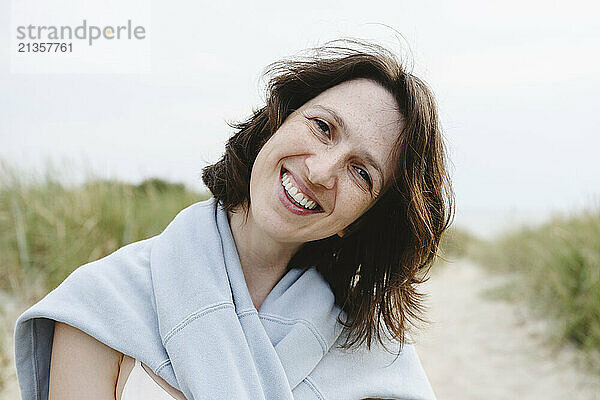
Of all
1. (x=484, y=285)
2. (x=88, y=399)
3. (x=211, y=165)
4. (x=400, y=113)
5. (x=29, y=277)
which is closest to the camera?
(x=88, y=399)

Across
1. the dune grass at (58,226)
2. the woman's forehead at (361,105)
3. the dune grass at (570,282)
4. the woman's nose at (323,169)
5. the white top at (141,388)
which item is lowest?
the dune grass at (570,282)

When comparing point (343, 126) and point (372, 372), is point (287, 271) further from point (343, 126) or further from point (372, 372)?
point (343, 126)

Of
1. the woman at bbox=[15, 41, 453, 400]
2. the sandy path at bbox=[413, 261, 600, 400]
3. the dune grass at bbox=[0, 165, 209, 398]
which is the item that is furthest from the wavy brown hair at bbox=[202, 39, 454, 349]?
the dune grass at bbox=[0, 165, 209, 398]

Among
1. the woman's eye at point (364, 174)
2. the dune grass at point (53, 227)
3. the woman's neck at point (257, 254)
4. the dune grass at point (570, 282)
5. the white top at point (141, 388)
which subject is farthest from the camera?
the dune grass at point (570, 282)

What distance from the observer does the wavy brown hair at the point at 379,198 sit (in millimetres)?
1798

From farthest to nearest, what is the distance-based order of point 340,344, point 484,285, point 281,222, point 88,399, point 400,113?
1. point 484,285
2. point 340,344
3. point 400,113
4. point 281,222
5. point 88,399

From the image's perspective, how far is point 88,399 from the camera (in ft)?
5.12

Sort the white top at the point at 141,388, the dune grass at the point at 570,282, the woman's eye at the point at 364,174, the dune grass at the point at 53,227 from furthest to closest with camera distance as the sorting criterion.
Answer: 1. the dune grass at the point at 570,282
2. the dune grass at the point at 53,227
3. the woman's eye at the point at 364,174
4. the white top at the point at 141,388

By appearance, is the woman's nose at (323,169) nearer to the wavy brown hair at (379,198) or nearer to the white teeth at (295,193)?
the white teeth at (295,193)

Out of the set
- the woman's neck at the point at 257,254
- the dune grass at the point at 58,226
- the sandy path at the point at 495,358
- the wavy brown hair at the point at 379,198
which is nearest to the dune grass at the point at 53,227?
the dune grass at the point at 58,226

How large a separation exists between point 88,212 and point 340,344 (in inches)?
130

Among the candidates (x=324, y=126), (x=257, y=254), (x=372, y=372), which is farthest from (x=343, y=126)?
(x=372, y=372)

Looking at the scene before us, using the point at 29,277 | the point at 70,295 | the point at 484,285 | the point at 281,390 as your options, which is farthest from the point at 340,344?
the point at 484,285

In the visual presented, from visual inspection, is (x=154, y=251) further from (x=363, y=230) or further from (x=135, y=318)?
(x=363, y=230)
